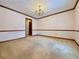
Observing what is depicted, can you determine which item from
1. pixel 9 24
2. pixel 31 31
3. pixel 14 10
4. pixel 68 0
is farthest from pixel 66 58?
pixel 31 31

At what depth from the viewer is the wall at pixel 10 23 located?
632 cm

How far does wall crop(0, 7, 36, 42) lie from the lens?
6.32 m

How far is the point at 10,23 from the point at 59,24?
4330mm

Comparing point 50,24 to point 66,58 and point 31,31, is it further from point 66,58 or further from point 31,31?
point 66,58

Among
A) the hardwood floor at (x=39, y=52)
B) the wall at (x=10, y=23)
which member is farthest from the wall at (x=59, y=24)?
the hardwood floor at (x=39, y=52)

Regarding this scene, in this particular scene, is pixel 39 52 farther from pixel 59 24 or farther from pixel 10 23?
pixel 59 24

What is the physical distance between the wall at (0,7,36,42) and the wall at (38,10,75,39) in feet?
9.31

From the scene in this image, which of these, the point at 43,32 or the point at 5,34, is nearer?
the point at 5,34

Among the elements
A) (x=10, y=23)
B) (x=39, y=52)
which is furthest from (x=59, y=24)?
(x=39, y=52)

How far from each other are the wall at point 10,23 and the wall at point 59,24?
284cm

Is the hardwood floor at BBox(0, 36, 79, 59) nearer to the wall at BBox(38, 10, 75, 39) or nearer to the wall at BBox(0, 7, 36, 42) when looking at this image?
the wall at BBox(0, 7, 36, 42)

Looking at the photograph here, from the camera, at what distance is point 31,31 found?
449 inches

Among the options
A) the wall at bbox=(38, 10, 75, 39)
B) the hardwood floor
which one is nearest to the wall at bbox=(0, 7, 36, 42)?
the hardwood floor

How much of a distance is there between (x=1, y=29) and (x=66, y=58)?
462 centimetres
